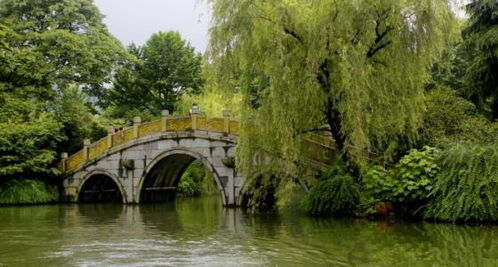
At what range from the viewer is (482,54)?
747 inches

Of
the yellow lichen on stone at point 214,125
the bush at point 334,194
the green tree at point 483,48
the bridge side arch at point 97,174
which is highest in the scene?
the green tree at point 483,48

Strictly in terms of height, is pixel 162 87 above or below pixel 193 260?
above

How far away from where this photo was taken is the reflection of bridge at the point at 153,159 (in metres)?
19.8

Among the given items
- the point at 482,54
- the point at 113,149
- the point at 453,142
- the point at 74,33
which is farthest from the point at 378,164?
the point at 74,33

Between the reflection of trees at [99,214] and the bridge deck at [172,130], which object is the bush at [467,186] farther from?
the reflection of trees at [99,214]

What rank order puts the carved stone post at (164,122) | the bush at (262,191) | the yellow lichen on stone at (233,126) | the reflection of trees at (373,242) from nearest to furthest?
the reflection of trees at (373,242) < the bush at (262,191) < the yellow lichen on stone at (233,126) < the carved stone post at (164,122)

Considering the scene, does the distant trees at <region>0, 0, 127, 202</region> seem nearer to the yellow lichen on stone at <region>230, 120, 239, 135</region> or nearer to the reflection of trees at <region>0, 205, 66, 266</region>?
the reflection of trees at <region>0, 205, 66, 266</region>

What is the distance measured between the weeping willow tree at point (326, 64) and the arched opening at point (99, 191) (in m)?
11.2

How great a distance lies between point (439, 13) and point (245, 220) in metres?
7.16

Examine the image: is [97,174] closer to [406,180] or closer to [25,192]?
[25,192]

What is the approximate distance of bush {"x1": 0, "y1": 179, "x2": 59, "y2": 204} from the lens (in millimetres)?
22188

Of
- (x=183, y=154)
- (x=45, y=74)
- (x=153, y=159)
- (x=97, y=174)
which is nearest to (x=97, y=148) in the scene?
(x=97, y=174)

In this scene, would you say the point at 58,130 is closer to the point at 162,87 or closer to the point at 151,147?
the point at 151,147

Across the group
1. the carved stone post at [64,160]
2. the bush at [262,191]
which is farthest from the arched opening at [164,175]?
the carved stone post at [64,160]
